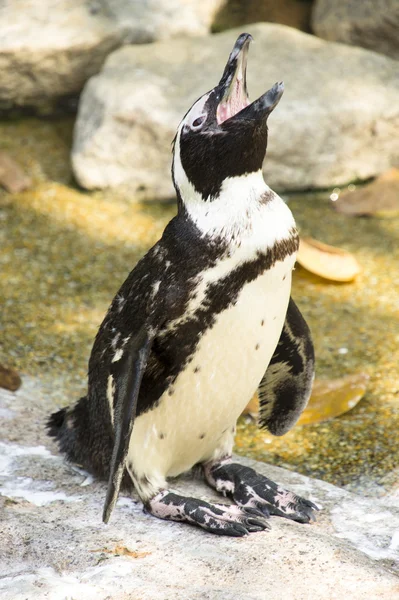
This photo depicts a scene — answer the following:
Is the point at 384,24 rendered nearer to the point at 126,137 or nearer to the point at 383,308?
the point at 126,137

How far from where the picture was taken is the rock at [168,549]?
1884mm

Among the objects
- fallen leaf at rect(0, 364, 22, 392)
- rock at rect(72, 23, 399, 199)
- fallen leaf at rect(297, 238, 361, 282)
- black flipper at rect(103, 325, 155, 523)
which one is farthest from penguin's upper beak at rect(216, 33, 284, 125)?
rock at rect(72, 23, 399, 199)

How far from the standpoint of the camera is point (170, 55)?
4887 mm

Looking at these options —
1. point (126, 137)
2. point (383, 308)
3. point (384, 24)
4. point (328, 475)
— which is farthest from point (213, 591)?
point (384, 24)

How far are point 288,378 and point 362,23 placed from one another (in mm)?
3195

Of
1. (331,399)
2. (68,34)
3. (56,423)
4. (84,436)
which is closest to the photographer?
(84,436)

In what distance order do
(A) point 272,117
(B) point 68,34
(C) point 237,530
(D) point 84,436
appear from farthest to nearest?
1. (B) point 68,34
2. (A) point 272,117
3. (D) point 84,436
4. (C) point 237,530

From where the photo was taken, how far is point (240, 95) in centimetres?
204

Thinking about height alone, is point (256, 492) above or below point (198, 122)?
below

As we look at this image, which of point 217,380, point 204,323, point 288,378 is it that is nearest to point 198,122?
point 204,323

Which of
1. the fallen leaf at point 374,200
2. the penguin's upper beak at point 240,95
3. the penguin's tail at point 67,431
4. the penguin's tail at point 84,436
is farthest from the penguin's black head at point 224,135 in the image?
the fallen leaf at point 374,200

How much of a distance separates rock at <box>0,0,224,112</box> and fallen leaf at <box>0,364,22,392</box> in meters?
2.28

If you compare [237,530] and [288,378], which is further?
[288,378]

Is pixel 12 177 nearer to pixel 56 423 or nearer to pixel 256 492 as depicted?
pixel 56 423
